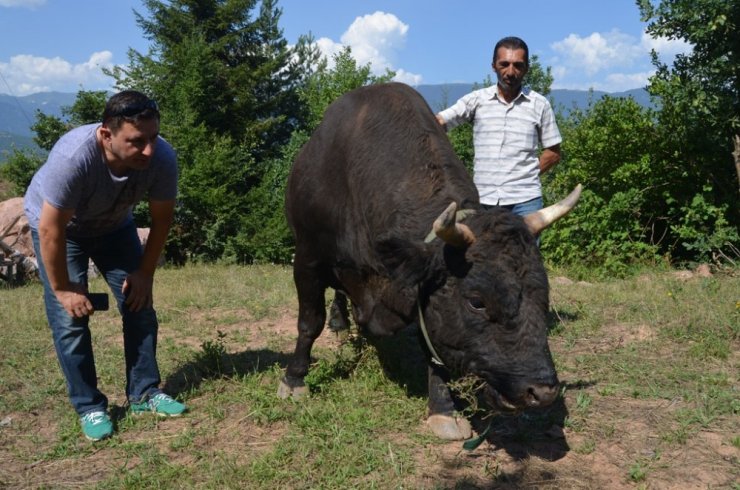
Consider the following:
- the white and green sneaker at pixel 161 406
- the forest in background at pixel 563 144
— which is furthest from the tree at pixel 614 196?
the white and green sneaker at pixel 161 406

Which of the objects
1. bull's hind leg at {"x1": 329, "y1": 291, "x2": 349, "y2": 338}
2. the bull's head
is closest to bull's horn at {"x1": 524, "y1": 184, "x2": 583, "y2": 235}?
the bull's head

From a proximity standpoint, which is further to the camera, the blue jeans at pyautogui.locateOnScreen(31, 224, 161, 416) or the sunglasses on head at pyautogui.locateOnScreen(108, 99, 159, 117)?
the blue jeans at pyautogui.locateOnScreen(31, 224, 161, 416)

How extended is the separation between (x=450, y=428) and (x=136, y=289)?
7.42ft

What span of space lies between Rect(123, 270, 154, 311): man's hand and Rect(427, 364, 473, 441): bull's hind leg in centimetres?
200

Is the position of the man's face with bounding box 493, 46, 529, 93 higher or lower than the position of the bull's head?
higher

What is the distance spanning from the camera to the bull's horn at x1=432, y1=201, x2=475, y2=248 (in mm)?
3268

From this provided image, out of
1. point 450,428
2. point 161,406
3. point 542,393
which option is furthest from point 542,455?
point 161,406

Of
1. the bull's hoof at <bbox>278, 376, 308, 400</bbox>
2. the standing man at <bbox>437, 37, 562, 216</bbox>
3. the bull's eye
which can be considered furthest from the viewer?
the standing man at <bbox>437, 37, 562, 216</bbox>

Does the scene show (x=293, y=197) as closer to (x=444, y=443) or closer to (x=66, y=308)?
(x=66, y=308)

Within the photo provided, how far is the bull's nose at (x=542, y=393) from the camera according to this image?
3.16 m

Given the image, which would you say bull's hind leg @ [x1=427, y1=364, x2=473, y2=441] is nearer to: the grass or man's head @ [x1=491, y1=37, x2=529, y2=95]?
the grass

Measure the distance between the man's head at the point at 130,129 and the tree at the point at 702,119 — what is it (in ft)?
24.5

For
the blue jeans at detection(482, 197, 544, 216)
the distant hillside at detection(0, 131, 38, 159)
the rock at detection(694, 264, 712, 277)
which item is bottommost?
the rock at detection(694, 264, 712, 277)

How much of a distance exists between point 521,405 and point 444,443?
92 cm
